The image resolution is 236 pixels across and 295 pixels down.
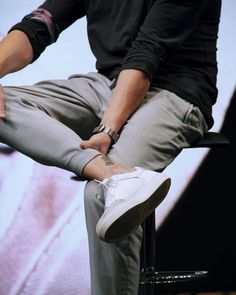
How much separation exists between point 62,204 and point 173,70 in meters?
0.75

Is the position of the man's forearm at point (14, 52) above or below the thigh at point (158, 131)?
above

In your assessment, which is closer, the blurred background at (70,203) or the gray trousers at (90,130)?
the gray trousers at (90,130)

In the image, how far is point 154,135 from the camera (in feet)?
3.78

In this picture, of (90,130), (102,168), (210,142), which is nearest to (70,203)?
(90,130)

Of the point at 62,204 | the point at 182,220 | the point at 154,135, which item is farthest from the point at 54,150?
the point at 182,220

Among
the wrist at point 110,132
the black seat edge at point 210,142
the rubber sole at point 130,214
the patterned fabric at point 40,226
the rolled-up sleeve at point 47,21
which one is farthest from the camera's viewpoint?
the patterned fabric at point 40,226

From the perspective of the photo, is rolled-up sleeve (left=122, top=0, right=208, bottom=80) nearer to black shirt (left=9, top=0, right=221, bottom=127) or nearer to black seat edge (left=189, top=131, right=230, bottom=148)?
black shirt (left=9, top=0, right=221, bottom=127)

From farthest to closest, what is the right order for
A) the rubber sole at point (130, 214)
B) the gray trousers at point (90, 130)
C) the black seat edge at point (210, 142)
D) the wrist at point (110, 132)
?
the black seat edge at point (210, 142), the wrist at point (110, 132), the gray trousers at point (90, 130), the rubber sole at point (130, 214)

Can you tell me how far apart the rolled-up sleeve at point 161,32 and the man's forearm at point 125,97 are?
18 mm

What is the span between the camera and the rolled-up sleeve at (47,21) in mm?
1421

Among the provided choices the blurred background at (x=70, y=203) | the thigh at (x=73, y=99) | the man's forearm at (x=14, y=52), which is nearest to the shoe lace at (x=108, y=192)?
the thigh at (x=73, y=99)

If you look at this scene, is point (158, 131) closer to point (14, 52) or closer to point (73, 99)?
point (73, 99)

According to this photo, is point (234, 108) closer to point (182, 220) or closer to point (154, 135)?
point (182, 220)

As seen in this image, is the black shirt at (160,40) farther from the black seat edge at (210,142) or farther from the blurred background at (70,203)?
the blurred background at (70,203)
